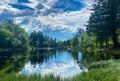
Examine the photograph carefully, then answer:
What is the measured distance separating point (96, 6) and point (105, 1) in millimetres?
11926

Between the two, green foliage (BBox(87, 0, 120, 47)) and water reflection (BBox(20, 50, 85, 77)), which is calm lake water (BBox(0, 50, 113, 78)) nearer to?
water reflection (BBox(20, 50, 85, 77))

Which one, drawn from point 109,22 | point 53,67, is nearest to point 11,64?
point 53,67

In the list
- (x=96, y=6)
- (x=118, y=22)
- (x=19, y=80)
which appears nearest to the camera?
(x=19, y=80)

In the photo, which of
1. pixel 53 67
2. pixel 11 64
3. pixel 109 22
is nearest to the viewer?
pixel 53 67

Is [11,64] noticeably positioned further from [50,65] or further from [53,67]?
[50,65]

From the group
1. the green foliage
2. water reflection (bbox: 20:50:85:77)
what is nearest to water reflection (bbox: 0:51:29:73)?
water reflection (bbox: 20:50:85:77)

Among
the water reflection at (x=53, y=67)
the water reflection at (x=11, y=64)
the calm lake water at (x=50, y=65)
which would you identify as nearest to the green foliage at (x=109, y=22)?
the calm lake water at (x=50, y=65)

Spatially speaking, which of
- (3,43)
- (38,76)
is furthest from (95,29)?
(3,43)

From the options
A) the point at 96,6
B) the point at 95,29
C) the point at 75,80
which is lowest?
the point at 75,80

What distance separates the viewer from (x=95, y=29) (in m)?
88.9

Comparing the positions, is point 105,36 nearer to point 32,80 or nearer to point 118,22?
point 118,22

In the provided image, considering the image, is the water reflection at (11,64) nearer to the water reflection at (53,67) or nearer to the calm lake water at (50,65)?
the calm lake water at (50,65)

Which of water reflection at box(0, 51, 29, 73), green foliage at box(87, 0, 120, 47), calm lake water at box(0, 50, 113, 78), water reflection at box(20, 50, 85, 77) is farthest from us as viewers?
green foliage at box(87, 0, 120, 47)

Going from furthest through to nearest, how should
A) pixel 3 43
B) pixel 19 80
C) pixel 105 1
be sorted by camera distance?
1. pixel 3 43
2. pixel 105 1
3. pixel 19 80
